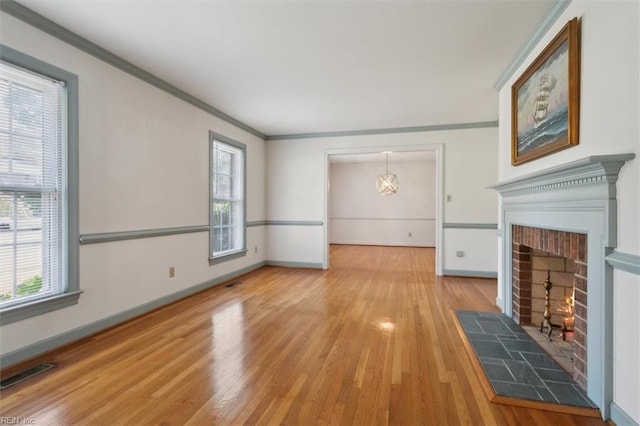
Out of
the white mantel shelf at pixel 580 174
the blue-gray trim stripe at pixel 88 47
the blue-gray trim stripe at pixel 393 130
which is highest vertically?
the blue-gray trim stripe at pixel 393 130

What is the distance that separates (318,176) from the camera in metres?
5.72

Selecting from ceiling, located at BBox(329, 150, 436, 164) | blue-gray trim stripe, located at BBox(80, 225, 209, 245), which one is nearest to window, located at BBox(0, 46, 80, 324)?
blue-gray trim stripe, located at BBox(80, 225, 209, 245)

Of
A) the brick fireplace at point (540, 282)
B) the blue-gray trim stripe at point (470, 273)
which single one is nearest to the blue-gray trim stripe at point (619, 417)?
the brick fireplace at point (540, 282)

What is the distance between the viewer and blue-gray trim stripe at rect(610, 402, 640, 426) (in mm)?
1466

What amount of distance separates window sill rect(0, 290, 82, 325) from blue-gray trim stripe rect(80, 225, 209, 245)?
0.43 metres

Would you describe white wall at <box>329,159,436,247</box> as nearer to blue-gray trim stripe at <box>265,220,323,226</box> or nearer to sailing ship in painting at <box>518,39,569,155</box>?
blue-gray trim stripe at <box>265,220,323,226</box>

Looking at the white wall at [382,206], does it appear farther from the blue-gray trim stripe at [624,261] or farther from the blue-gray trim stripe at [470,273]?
the blue-gray trim stripe at [624,261]

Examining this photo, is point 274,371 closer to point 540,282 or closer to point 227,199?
point 540,282

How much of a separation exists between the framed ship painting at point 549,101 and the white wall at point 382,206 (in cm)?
631

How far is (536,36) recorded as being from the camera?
2426 mm

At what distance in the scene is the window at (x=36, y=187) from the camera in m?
2.14

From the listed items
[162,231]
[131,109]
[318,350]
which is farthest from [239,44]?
[318,350]

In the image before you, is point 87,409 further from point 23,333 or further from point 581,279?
point 581,279

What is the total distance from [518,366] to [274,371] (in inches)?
65.2
